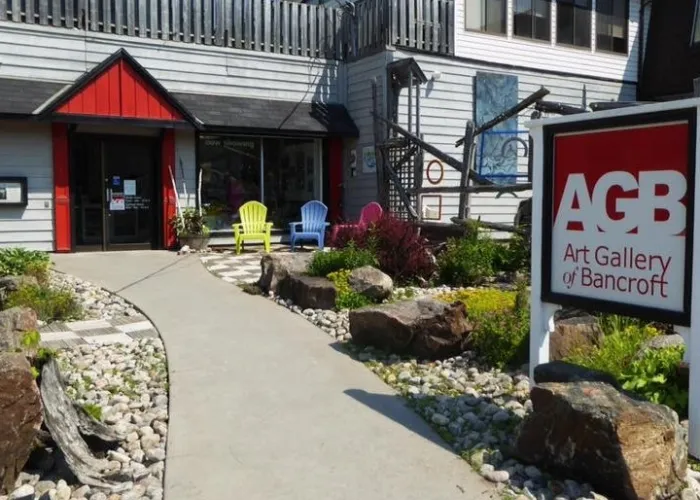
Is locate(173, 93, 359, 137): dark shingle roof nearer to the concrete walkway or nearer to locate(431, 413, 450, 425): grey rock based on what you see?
the concrete walkway

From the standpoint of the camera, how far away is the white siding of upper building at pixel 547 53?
1474 cm

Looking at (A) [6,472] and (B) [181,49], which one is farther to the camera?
(B) [181,49]

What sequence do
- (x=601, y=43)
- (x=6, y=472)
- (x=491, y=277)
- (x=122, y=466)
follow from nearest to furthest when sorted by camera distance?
1. (x=6, y=472)
2. (x=122, y=466)
3. (x=491, y=277)
4. (x=601, y=43)

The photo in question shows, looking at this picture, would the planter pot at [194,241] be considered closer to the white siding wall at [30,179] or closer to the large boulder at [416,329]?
the white siding wall at [30,179]

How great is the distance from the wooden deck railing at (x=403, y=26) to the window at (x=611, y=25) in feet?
14.8

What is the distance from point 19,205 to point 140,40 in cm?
352

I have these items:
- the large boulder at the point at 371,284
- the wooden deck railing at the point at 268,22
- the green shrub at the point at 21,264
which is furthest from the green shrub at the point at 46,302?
the wooden deck railing at the point at 268,22

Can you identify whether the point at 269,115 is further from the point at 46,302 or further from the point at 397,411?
the point at 397,411

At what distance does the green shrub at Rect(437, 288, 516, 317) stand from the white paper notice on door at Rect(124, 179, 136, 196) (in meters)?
7.44

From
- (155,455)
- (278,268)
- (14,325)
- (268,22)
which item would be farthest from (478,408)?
(268,22)

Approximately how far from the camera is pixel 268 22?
46.0 ft

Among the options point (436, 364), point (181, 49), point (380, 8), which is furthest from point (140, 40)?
point (436, 364)

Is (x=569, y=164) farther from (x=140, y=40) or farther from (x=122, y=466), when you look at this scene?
(x=140, y=40)

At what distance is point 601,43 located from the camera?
17.0m
